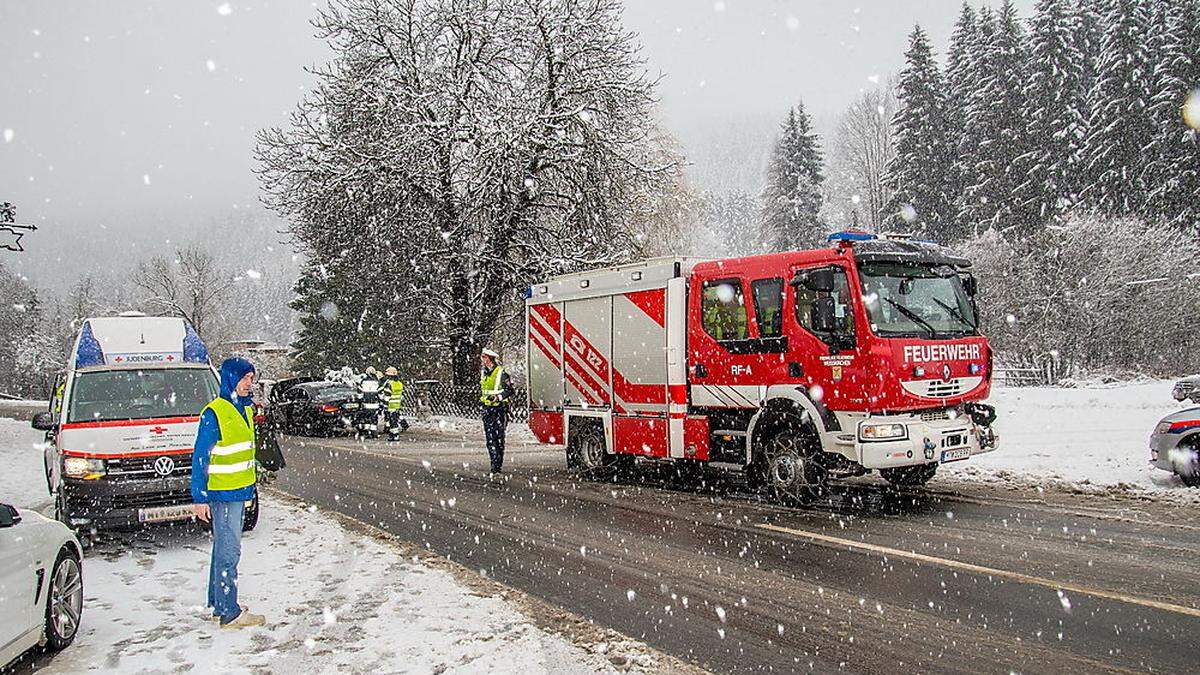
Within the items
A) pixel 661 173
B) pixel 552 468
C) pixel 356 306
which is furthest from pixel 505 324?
pixel 552 468

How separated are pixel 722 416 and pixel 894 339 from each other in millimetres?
2577

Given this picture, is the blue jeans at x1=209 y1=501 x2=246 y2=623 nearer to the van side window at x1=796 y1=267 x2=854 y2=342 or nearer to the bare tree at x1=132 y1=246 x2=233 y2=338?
the van side window at x1=796 y1=267 x2=854 y2=342

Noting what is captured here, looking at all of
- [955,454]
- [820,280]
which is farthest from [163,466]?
[955,454]

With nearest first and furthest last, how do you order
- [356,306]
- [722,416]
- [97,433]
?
[97,433] < [722,416] < [356,306]

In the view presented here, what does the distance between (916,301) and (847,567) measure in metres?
3.97

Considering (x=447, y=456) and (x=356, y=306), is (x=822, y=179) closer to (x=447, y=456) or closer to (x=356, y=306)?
(x=356, y=306)

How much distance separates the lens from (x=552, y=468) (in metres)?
15.6

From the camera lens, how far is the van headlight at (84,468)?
27.7 ft

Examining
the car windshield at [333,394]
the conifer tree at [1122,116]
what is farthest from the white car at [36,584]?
the conifer tree at [1122,116]

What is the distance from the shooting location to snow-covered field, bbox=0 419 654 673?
5309mm

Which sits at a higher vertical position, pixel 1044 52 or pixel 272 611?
pixel 1044 52

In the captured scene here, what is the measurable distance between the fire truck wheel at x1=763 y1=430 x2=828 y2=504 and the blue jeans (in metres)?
6.40

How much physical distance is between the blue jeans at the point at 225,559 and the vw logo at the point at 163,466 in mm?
2851

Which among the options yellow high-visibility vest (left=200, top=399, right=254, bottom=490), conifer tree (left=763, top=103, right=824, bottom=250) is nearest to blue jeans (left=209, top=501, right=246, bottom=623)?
yellow high-visibility vest (left=200, top=399, right=254, bottom=490)
